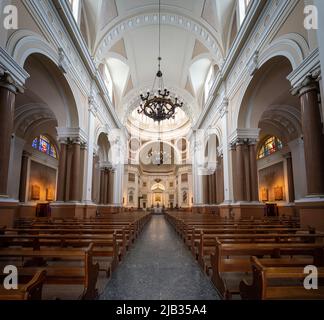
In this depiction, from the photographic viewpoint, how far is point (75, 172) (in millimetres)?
9711

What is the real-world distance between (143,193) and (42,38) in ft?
102

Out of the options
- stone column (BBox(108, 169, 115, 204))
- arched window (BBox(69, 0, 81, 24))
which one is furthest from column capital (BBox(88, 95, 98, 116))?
stone column (BBox(108, 169, 115, 204))

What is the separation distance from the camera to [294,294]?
159cm

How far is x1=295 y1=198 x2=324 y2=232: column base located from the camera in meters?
4.61

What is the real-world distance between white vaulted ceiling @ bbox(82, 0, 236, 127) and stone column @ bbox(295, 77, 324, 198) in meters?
7.34

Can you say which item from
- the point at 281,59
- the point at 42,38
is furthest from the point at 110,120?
the point at 281,59

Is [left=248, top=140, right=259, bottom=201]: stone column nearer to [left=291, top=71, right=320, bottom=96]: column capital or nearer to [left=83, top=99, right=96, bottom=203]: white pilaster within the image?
[left=291, top=71, right=320, bottom=96]: column capital

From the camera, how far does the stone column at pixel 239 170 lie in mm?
9469

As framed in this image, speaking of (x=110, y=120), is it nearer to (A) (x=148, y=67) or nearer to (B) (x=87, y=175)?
(A) (x=148, y=67)

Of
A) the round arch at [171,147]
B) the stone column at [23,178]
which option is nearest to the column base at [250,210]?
the stone column at [23,178]

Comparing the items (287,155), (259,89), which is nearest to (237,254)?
(259,89)

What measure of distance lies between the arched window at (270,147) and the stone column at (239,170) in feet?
21.1

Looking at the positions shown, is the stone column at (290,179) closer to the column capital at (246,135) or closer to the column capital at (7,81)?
the column capital at (246,135)

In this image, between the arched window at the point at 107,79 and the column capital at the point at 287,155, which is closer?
the column capital at the point at 287,155
